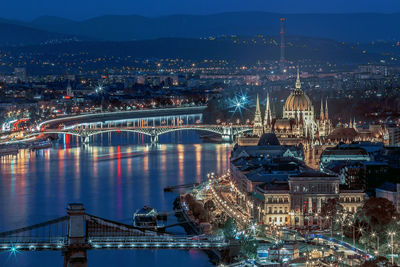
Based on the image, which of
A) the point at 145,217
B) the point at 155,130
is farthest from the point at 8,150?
the point at 145,217

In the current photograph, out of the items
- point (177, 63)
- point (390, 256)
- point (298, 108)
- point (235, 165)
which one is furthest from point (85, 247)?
point (177, 63)

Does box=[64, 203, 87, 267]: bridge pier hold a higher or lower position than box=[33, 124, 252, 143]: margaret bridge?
lower

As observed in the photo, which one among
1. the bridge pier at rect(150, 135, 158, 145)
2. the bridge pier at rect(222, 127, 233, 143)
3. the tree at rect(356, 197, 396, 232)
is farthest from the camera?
the bridge pier at rect(222, 127, 233, 143)

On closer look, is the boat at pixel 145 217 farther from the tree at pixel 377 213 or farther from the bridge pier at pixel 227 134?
the bridge pier at pixel 227 134

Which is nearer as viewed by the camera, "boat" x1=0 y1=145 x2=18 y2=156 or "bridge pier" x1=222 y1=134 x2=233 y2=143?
Answer: "boat" x1=0 y1=145 x2=18 y2=156

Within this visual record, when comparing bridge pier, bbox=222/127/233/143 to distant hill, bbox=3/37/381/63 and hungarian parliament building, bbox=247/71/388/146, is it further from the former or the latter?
distant hill, bbox=3/37/381/63

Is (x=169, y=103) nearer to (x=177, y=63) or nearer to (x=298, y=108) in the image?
(x=298, y=108)

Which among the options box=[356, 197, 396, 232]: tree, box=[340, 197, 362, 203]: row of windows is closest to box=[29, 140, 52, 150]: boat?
box=[340, 197, 362, 203]: row of windows
